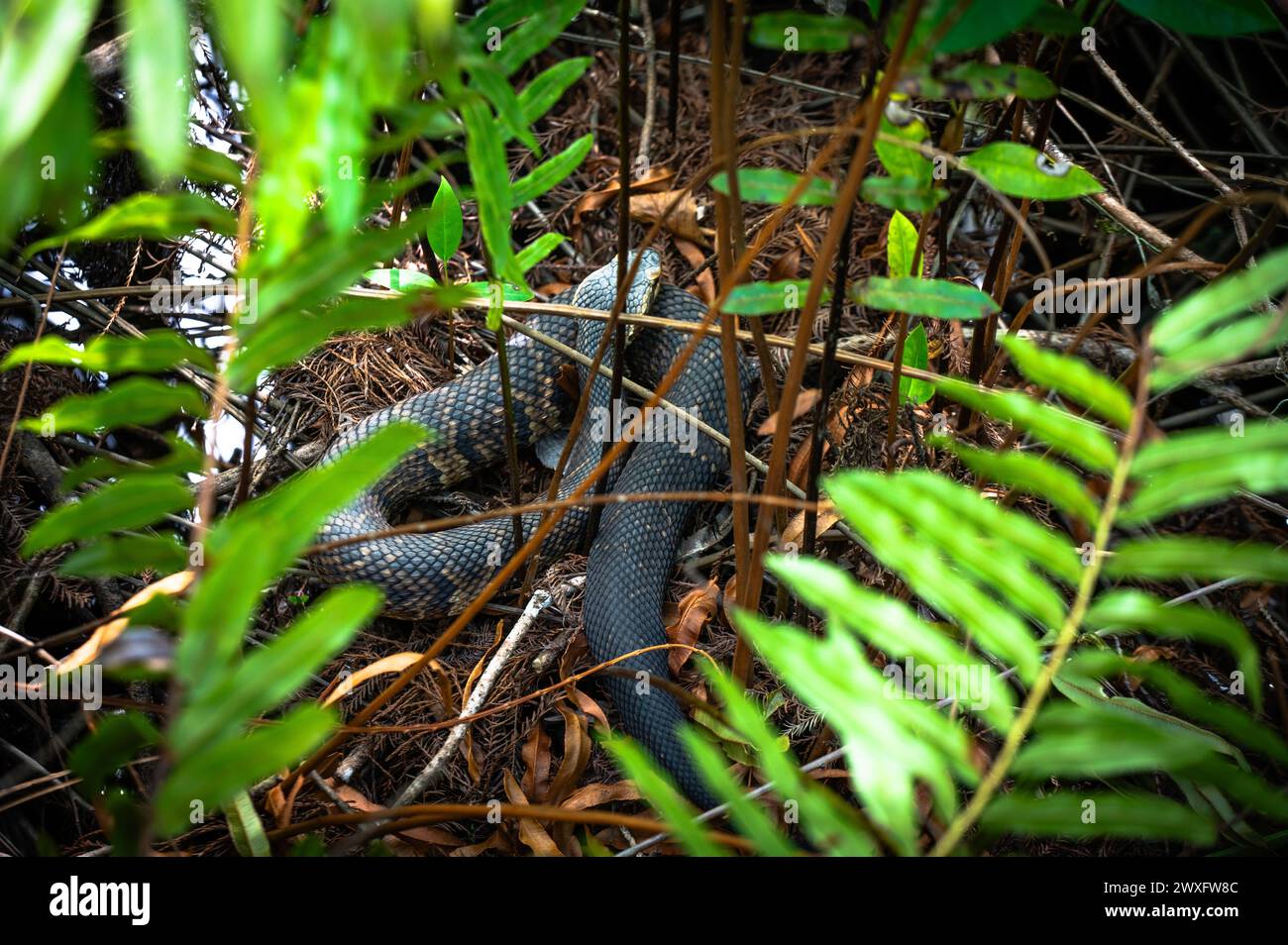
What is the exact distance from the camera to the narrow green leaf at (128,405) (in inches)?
64.3

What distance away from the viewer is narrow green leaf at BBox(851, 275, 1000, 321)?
1980mm

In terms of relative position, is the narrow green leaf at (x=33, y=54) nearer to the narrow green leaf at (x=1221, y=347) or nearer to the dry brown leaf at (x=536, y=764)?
the narrow green leaf at (x=1221, y=347)

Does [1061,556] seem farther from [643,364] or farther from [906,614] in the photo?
[643,364]

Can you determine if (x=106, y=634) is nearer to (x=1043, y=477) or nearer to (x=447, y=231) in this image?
(x=447, y=231)

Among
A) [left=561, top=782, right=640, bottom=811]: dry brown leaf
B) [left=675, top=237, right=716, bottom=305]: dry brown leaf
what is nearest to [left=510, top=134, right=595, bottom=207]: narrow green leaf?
[left=561, top=782, right=640, bottom=811]: dry brown leaf

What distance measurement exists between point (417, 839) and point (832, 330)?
6.86ft

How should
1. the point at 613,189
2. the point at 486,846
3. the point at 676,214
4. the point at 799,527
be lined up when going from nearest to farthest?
1. the point at 486,846
2. the point at 799,527
3. the point at 676,214
4. the point at 613,189

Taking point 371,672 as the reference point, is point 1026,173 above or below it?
above

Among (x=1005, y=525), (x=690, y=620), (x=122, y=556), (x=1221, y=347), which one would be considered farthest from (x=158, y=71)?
(x=690, y=620)

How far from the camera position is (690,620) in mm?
3697

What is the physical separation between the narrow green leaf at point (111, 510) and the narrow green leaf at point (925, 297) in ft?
4.79

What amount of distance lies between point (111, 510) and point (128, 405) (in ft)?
0.62

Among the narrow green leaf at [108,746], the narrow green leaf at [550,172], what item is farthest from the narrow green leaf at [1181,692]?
the narrow green leaf at [108,746]

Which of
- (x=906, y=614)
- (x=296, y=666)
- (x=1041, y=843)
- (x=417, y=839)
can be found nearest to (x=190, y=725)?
(x=296, y=666)
